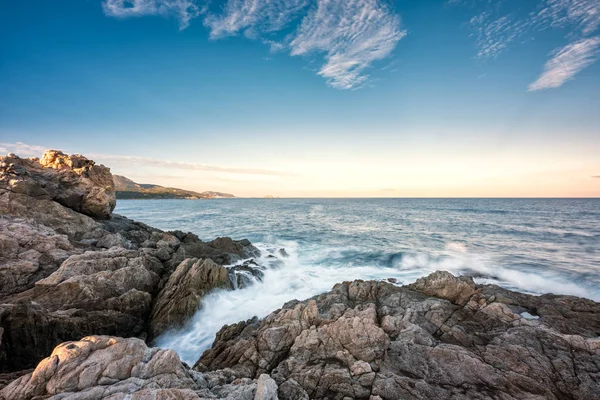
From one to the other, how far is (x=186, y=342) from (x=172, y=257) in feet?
25.5

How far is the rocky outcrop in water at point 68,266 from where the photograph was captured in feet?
32.4

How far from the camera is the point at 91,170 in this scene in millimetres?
23922

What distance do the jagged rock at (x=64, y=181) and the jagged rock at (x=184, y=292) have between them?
13.5 meters

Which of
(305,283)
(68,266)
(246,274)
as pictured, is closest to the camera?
(68,266)

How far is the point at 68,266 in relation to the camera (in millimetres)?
12812

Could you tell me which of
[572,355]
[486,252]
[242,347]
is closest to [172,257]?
[242,347]

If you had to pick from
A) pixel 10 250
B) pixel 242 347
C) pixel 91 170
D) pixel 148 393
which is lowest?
pixel 242 347

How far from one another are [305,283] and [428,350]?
41.6 feet

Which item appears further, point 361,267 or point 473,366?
point 361,267

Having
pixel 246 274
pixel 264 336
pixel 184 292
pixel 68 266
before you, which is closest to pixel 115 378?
pixel 264 336

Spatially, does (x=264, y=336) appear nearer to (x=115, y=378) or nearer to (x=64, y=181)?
(x=115, y=378)

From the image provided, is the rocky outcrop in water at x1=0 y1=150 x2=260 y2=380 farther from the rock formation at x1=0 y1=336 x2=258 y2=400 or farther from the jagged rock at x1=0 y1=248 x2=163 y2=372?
the rock formation at x1=0 y1=336 x2=258 y2=400

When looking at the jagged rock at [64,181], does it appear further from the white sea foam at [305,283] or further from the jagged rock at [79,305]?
the white sea foam at [305,283]

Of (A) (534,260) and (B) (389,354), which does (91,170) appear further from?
(A) (534,260)
